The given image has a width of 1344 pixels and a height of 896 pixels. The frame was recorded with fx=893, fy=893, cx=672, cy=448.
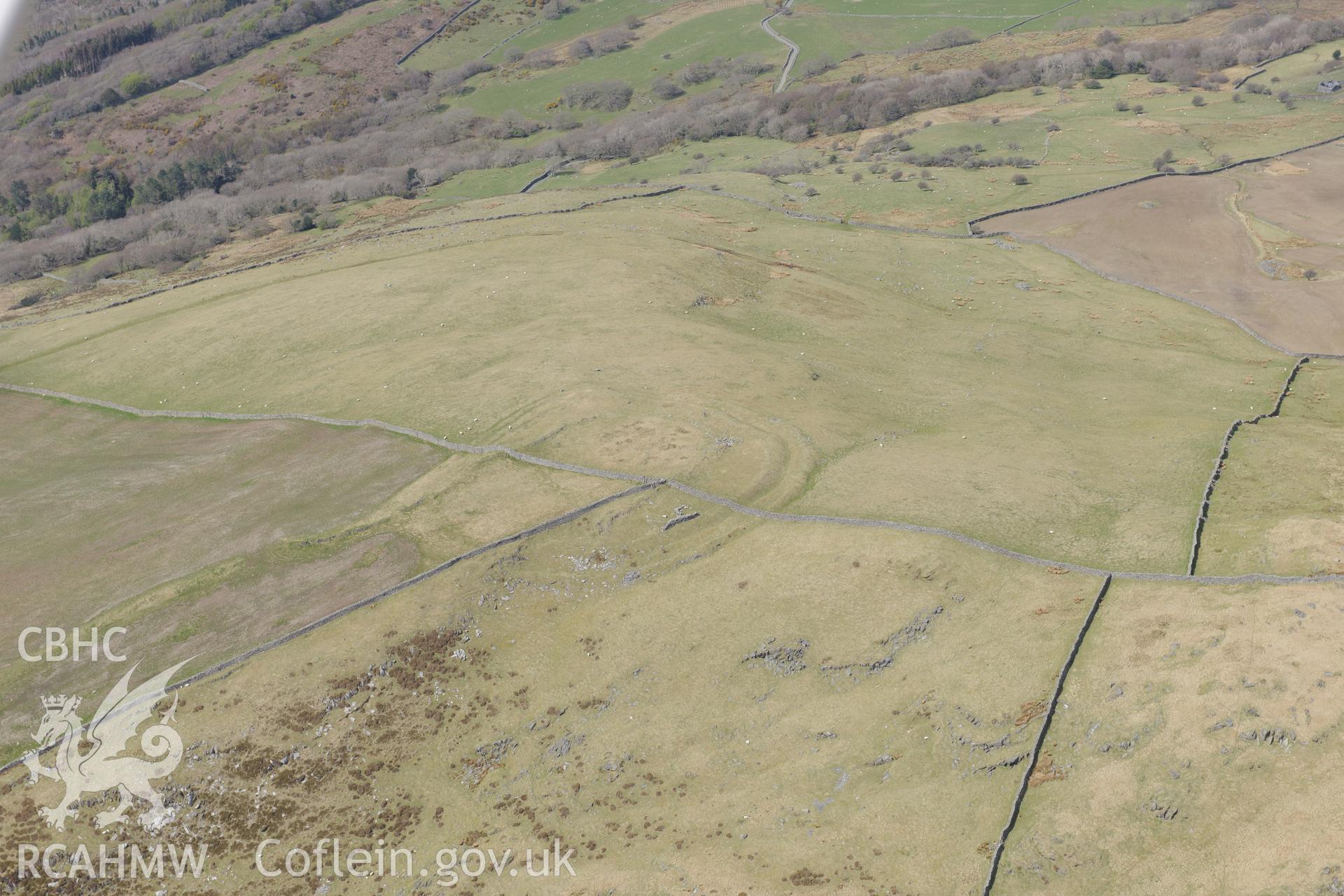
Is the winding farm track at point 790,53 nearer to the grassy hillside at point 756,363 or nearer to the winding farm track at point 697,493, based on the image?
the grassy hillside at point 756,363

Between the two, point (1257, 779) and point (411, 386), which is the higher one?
point (411, 386)

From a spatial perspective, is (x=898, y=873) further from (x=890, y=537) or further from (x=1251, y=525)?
(x=1251, y=525)

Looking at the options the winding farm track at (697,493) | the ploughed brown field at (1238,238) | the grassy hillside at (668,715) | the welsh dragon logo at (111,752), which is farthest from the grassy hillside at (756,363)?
the welsh dragon logo at (111,752)

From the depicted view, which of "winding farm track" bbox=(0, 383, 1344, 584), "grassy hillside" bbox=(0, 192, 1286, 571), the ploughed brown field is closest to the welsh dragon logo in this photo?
"winding farm track" bbox=(0, 383, 1344, 584)

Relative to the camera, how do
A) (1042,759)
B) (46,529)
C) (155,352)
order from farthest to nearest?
(155,352), (46,529), (1042,759)

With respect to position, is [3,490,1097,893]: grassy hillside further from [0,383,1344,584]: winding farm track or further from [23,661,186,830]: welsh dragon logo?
[0,383,1344,584]: winding farm track

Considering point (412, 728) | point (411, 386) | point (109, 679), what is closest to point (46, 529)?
point (109, 679)

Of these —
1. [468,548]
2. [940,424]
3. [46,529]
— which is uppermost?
[46,529]
